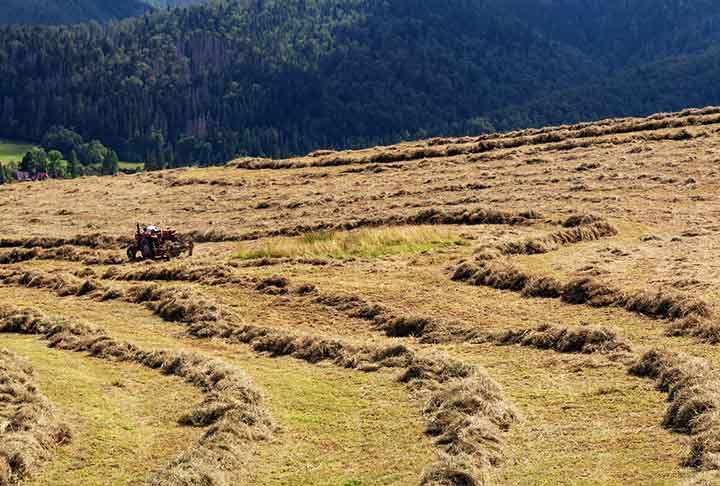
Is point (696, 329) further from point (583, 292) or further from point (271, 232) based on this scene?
point (271, 232)

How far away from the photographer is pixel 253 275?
141 feet

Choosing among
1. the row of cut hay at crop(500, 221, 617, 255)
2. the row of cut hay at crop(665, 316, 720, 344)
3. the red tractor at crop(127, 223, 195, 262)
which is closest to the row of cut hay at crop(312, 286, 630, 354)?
the row of cut hay at crop(665, 316, 720, 344)

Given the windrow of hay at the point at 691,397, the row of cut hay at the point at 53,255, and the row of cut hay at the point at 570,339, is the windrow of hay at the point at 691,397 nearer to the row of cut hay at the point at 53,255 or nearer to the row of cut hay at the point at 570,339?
the row of cut hay at the point at 570,339

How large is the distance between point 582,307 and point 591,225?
52.1ft

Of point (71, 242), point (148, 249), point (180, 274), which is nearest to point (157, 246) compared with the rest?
point (148, 249)

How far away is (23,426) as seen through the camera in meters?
A: 21.7

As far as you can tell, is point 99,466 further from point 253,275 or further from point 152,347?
point 253,275

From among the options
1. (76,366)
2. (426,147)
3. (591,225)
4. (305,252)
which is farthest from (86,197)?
(76,366)

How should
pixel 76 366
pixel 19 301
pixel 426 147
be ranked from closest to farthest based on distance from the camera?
1. pixel 76 366
2. pixel 19 301
3. pixel 426 147

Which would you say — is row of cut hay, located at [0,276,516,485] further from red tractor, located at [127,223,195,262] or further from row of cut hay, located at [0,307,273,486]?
red tractor, located at [127,223,195,262]

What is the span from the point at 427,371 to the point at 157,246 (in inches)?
1202

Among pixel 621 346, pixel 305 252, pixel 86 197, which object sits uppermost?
pixel 621 346

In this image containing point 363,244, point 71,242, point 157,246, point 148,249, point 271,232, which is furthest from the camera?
point 71,242

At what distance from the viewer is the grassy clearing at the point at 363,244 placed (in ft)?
156
